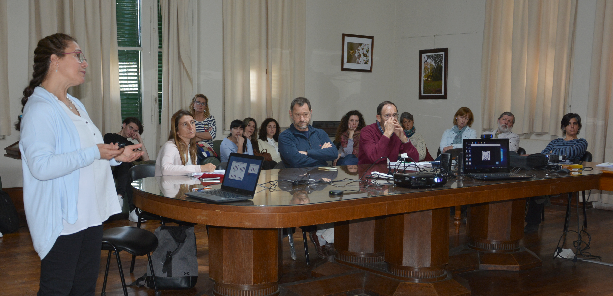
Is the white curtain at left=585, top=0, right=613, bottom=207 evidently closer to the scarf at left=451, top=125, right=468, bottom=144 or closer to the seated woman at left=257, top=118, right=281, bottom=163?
the scarf at left=451, top=125, right=468, bottom=144

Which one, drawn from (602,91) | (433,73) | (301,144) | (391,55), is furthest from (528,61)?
(301,144)

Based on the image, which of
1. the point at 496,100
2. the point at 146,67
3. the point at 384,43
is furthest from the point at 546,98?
the point at 146,67

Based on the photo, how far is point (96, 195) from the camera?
2.15 m

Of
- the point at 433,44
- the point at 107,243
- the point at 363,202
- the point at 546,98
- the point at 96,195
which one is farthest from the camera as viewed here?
the point at 433,44

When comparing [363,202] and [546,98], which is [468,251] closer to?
[363,202]

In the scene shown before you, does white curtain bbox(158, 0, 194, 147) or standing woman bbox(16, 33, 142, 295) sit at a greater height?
white curtain bbox(158, 0, 194, 147)

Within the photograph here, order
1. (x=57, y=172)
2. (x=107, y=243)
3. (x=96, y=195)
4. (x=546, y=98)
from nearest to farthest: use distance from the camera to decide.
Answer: (x=57, y=172), (x=96, y=195), (x=107, y=243), (x=546, y=98)

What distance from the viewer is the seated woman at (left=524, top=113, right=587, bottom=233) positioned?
5.52 metres

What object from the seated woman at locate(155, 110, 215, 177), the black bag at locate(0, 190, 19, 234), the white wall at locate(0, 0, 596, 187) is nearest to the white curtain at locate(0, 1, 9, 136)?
the black bag at locate(0, 190, 19, 234)

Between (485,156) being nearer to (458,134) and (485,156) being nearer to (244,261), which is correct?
(244,261)

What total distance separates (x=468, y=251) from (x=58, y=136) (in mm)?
3292

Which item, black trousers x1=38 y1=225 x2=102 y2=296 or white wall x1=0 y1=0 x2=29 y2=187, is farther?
white wall x1=0 y1=0 x2=29 y2=187

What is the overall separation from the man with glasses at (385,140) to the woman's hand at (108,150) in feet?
8.05

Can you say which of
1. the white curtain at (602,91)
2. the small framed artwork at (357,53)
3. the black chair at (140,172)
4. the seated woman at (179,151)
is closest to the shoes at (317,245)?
the seated woman at (179,151)
